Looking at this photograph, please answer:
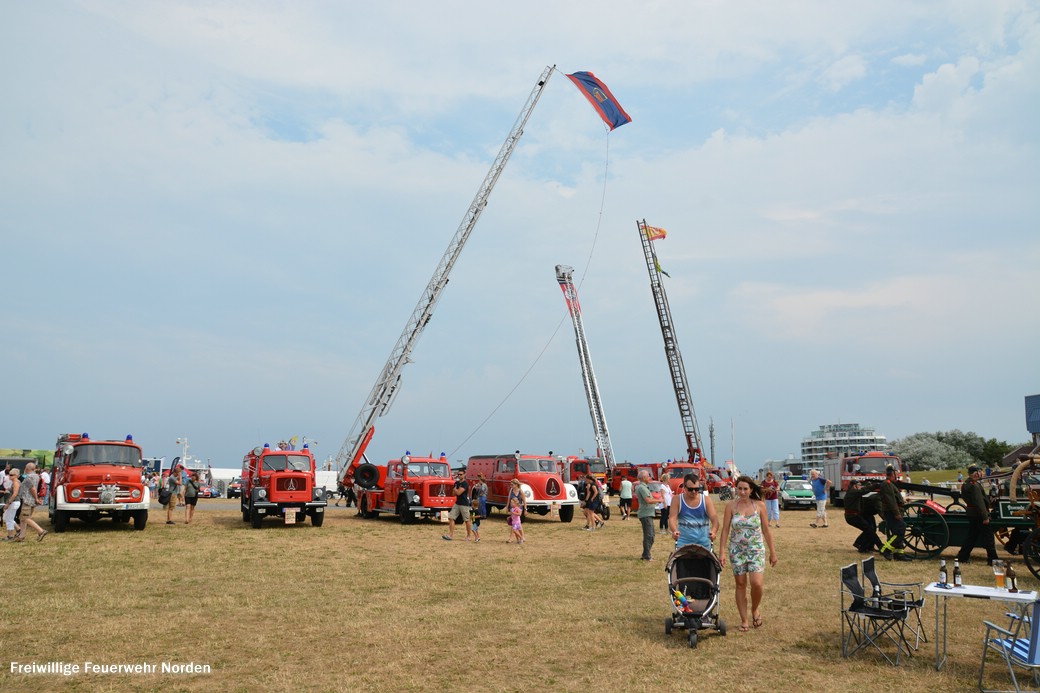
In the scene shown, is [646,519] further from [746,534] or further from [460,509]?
[746,534]

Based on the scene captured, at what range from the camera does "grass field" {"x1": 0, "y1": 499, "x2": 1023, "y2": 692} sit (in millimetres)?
7008

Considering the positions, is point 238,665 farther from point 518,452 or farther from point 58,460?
point 518,452

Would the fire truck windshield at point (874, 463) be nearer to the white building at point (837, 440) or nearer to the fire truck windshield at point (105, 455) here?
the fire truck windshield at point (105, 455)

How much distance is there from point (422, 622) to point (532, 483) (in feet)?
48.6

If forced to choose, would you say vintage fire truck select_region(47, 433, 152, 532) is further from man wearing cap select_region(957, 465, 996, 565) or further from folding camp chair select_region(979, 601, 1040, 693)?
folding camp chair select_region(979, 601, 1040, 693)

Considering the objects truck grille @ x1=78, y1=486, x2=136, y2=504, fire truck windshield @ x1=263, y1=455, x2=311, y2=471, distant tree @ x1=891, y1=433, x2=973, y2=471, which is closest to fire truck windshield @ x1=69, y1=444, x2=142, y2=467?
truck grille @ x1=78, y1=486, x2=136, y2=504

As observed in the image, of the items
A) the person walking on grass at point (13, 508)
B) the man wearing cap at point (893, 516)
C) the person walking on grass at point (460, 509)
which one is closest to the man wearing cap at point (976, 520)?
the man wearing cap at point (893, 516)

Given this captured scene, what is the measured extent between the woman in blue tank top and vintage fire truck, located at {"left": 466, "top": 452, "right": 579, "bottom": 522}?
13.7 meters

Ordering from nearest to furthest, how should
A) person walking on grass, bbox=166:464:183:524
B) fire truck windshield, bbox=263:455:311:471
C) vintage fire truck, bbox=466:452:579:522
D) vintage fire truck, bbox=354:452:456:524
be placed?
1. person walking on grass, bbox=166:464:183:524
2. fire truck windshield, bbox=263:455:311:471
3. vintage fire truck, bbox=354:452:456:524
4. vintage fire truck, bbox=466:452:579:522

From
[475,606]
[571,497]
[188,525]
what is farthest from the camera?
[571,497]

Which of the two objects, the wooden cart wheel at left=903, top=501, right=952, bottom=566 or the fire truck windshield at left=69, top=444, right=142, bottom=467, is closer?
the wooden cart wheel at left=903, top=501, right=952, bottom=566

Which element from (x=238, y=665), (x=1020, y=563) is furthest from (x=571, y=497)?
(x=238, y=665)

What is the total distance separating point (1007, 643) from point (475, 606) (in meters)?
6.10

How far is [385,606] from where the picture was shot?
408 inches
